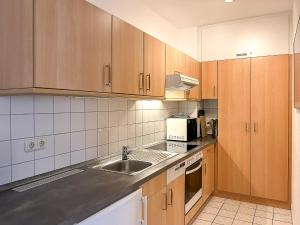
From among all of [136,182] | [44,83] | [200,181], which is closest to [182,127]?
[200,181]

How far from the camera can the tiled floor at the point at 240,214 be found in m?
2.82

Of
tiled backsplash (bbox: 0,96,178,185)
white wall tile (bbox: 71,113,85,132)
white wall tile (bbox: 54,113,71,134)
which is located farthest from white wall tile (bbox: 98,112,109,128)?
white wall tile (bbox: 54,113,71,134)

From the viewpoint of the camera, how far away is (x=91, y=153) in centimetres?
213

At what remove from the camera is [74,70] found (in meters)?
1.47

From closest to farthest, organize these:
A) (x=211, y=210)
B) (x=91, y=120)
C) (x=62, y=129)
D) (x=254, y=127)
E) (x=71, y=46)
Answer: (x=71, y=46) < (x=62, y=129) < (x=91, y=120) < (x=211, y=210) < (x=254, y=127)

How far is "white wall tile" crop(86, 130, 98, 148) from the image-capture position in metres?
2.09

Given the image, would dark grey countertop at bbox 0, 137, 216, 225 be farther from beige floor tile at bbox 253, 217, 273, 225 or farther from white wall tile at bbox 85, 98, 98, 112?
beige floor tile at bbox 253, 217, 273, 225

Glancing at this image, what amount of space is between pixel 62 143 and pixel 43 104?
0.34 meters

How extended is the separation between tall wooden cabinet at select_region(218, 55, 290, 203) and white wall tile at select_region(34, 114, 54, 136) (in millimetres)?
2492

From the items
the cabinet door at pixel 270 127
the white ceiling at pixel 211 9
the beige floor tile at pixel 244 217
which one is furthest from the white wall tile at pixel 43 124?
the cabinet door at pixel 270 127

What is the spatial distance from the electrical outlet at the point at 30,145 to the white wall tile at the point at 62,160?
213mm

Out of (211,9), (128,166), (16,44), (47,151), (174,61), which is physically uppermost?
(211,9)

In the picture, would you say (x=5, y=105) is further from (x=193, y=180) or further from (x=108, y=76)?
(x=193, y=180)

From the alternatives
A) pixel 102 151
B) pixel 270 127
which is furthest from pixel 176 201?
pixel 270 127
